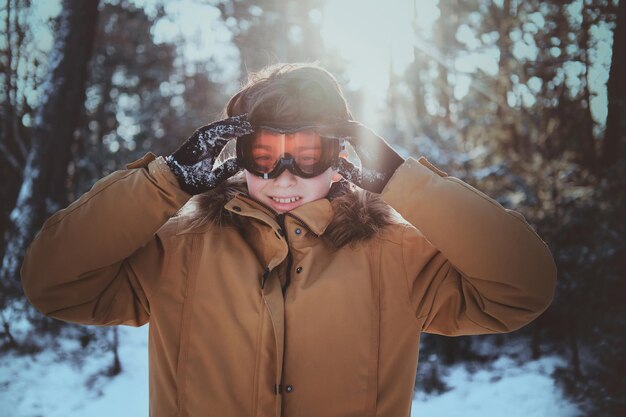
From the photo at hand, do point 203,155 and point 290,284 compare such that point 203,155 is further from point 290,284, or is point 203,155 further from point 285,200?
point 290,284

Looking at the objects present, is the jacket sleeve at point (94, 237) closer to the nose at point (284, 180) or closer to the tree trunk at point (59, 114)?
the nose at point (284, 180)

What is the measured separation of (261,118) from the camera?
1.84 m

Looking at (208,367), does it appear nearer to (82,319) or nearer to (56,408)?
(82,319)

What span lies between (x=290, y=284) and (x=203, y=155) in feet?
1.86

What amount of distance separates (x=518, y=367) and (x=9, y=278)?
4.77m

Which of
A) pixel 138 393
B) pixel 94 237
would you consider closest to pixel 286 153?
pixel 94 237

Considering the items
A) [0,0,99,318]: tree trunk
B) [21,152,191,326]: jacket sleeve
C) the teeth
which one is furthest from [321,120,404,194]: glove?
[0,0,99,318]: tree trunk

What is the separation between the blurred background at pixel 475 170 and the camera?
143 inches

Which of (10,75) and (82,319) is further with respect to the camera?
(10,75)

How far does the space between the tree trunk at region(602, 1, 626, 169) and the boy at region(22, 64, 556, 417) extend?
2765mm

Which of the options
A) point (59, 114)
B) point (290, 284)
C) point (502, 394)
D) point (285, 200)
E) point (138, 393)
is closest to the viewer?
point (290, 284)

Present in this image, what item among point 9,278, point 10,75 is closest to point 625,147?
point 9,278

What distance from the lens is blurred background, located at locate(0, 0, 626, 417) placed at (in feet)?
12.0

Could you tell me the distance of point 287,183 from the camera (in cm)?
185
